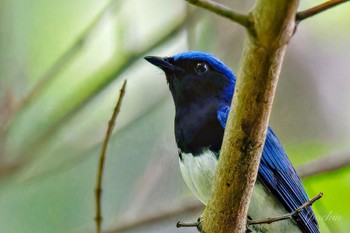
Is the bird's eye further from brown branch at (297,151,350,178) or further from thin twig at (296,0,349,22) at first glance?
thin twig at (296,0,349,22)

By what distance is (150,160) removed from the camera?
455 centimetres

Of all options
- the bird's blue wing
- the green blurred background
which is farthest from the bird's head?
the green blurred background

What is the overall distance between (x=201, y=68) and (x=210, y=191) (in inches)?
27.4

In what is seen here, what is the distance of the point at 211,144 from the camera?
313cm

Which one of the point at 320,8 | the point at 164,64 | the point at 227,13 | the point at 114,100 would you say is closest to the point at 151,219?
the point at 164,64

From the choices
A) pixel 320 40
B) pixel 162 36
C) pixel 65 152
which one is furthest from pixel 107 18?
pixel 320 40

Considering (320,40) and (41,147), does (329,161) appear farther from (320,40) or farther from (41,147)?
(320,40)

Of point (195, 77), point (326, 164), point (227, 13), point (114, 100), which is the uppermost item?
point (114, 100)

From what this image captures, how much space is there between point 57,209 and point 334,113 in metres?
1.91

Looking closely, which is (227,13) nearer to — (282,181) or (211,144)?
(211,144)

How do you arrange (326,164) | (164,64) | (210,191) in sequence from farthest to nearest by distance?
(326,164) < (164,64) < (210,191)

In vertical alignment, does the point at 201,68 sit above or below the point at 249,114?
above

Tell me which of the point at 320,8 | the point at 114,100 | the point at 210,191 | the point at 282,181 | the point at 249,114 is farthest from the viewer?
the point at 114,100

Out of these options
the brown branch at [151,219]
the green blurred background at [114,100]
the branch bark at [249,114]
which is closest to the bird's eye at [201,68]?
the green blurred background at [114,100]
